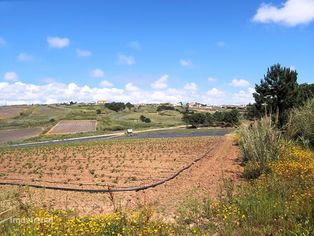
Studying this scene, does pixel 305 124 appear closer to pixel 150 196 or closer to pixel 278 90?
pixel 150 196

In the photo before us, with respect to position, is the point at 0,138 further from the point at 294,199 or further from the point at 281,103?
the point at 294,199

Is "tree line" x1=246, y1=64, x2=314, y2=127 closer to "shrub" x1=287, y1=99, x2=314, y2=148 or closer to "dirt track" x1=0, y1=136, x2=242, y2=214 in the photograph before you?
"shrub" x1=287, y1=99, x2=314, y2=148

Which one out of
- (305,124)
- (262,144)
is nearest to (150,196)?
(262,144)

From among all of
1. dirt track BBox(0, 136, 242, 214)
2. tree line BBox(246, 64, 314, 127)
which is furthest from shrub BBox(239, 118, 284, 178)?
tree line BBox(246, 64, 314, 127)

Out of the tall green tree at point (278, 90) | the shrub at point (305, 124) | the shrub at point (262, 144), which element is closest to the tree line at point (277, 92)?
the tall green tree at point (278, 90)

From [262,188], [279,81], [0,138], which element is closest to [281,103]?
[279,81]

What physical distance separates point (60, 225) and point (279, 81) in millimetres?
32184

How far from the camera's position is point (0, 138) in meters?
60.6

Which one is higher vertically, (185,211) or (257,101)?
(257,101)

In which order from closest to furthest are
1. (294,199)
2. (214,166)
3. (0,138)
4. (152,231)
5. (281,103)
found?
(152,231)
(294,199)
(214,166)
(281,103)
(0,138)

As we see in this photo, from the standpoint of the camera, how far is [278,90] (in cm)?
3497

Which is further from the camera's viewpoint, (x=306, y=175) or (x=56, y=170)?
(x=56, y=170)

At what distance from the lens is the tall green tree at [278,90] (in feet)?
113

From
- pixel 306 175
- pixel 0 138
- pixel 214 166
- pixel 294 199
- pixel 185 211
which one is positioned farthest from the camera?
pixel 0 138
